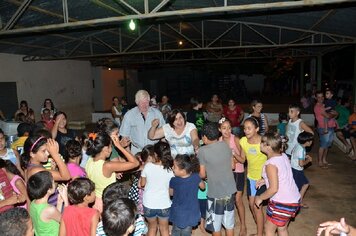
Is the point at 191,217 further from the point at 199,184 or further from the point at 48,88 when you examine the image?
the point at 48,88

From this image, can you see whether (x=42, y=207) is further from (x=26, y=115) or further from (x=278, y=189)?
(x=26, y=115)

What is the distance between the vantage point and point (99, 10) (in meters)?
7.81

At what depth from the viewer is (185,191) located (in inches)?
137

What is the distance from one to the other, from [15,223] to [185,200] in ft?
6.09

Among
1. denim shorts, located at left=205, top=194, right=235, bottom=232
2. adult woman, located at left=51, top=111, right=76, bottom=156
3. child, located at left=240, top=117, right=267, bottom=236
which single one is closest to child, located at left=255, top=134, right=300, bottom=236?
denim shorts, located at left=205, top=194, right=235, bottom=232

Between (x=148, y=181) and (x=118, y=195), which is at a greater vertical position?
(x=118, y=195)

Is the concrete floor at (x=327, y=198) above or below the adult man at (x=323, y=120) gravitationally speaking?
below

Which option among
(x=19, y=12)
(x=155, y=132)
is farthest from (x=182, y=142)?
(x=19, y=12)

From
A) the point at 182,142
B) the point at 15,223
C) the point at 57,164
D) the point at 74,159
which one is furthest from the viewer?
the point at 182,142

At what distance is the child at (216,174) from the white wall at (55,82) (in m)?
11.3

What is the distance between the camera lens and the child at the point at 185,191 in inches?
135

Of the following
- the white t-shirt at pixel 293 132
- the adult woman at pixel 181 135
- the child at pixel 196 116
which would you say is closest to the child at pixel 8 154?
the adult woman at pixel 181 135

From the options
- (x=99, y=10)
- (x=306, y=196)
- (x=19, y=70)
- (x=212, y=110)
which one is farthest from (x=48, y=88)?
(x=306, y=196)

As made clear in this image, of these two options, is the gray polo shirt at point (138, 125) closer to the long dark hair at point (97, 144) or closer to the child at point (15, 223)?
the long dark hair at point (97, 144)
